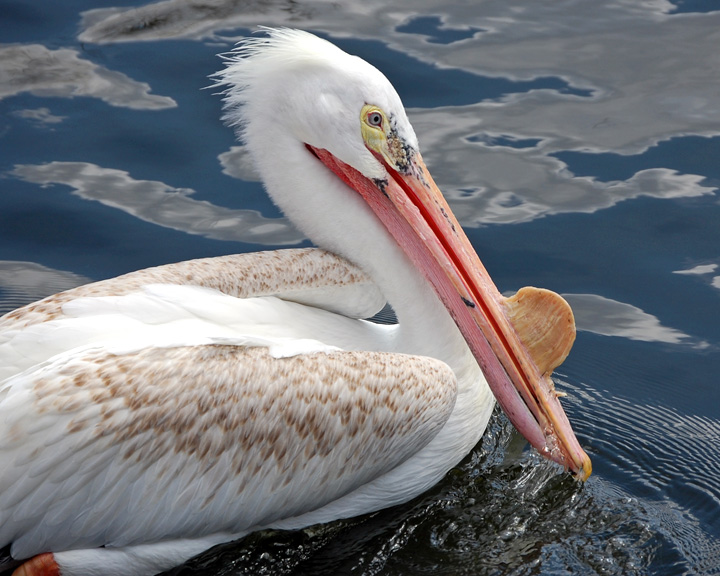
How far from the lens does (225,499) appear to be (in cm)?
349

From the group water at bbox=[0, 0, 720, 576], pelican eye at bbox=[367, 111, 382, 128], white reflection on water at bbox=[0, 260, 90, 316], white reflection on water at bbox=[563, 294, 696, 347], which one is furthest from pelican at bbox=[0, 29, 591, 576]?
white reflection on water at bbox=[0, 260, 90, 316]

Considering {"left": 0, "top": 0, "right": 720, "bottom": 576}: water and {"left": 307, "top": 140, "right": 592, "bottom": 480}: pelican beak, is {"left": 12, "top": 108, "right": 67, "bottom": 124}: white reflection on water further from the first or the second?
{"left": 307, "top": 140, "right": 592, "bottom": 480}: pelican beak

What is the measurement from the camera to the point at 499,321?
12.7 feet

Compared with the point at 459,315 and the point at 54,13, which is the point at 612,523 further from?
the point at 54,13

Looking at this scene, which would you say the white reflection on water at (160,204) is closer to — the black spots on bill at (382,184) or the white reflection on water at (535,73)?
the white reflection on water at (535,73)

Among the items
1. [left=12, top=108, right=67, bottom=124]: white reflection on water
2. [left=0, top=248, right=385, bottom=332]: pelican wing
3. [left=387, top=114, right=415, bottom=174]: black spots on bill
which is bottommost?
[left=0, top=248, right=385, bottom=332]: pelican wing

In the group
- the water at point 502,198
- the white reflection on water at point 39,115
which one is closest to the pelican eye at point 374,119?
the water at point 502,198

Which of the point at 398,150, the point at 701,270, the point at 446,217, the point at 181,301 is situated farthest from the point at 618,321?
the point at 181,301

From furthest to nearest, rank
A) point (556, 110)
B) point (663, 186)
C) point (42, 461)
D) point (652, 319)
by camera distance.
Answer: point (556, 110) → point (663, 186) → point (652, 319) → point (42, 461)

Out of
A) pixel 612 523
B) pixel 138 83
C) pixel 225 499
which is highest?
pixel 138 83

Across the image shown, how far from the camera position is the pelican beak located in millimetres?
3852

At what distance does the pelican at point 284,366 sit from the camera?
3.25m

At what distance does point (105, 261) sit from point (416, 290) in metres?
2.10

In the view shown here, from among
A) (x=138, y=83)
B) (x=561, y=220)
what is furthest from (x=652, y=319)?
(x=138, y=83)
